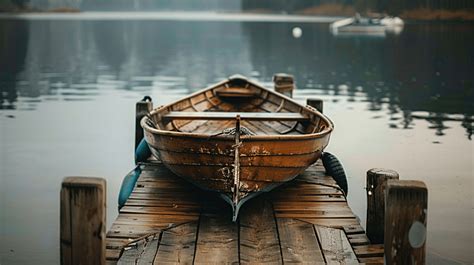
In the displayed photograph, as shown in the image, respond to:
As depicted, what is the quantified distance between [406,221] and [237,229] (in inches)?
80.6

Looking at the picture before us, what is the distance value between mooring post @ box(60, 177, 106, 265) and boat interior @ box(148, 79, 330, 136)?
245cm

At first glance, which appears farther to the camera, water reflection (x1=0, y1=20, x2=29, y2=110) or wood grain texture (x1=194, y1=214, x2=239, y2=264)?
Answer: water reflection (x1=0, y1=20, x2=29, y2=110)

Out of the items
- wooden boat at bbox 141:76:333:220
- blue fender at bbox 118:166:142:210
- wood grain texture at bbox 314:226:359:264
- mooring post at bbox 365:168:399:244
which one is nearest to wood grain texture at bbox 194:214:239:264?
wooden boat at bbox 141:76:333:220

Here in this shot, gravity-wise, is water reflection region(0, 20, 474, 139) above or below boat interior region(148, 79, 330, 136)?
below

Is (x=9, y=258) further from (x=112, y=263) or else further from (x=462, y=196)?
Result: (x=462, y=196)

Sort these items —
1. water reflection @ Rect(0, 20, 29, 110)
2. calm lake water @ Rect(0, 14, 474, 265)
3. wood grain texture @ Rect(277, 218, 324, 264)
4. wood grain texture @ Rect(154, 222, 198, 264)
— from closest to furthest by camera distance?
wood grain texture @ Rect(154, 222, 198, 264) < wood grain texture @ Rect(277, 218, 324, 264) < calm lake water @ Rect(0, 14, 474, 265) < water reflection @ Rect(0, 20, 29, 110)

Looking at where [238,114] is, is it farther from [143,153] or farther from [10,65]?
[10,65]

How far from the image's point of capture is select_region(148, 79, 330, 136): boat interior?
30.4 feet

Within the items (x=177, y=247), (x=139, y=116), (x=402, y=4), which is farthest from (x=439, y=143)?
(x=402, y=4)

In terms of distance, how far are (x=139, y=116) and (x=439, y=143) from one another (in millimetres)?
6703

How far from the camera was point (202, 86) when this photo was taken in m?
25.1

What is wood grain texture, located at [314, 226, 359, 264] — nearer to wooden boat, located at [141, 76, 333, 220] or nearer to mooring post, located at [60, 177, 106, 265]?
wooden boat, located at [141, 76, 333, 220]

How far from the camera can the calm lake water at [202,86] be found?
31.1 ft

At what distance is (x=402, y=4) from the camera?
249ft
